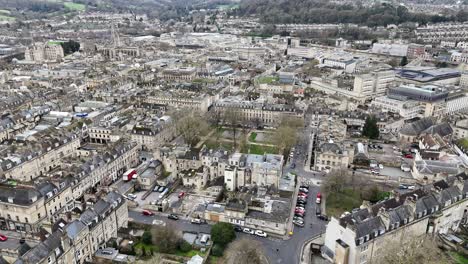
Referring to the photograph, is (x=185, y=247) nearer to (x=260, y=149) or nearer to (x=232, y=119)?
(x=260, y=149)

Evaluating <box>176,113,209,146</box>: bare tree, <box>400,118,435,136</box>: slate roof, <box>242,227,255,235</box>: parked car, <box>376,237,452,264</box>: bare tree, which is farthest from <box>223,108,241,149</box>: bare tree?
<box>376,237,452,264</box>: bare tree

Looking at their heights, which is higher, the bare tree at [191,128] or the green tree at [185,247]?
the bare tree at [191,128]

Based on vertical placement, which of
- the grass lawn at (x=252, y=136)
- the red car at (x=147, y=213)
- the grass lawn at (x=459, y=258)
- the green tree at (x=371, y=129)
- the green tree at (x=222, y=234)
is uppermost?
the green tree at (x=371, y=129)

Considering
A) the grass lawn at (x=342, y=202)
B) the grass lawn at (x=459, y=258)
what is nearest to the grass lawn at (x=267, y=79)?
the grass lawn at (x=342, y=202)

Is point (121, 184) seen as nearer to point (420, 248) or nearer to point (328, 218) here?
point (328, 218)

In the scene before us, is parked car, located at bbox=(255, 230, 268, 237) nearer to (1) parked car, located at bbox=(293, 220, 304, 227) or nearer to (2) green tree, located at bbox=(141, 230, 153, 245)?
Result: (1) parked car, located at bbox=(293, 220, 304, 227)

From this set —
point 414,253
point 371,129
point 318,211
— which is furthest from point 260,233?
point 371,129

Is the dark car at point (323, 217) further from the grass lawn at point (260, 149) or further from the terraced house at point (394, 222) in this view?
the grass lawn at point (260, 149)
